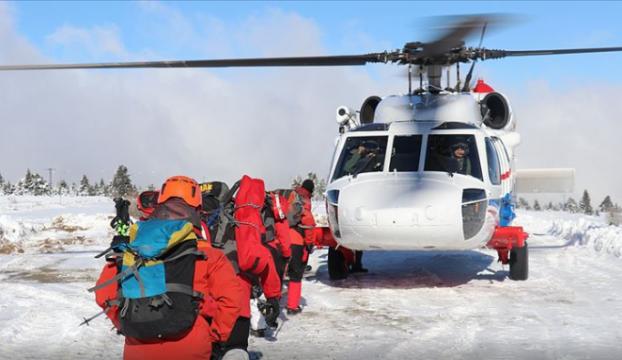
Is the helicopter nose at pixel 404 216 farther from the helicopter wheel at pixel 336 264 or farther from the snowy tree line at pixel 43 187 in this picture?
the snowy tree line at pixel 43 187

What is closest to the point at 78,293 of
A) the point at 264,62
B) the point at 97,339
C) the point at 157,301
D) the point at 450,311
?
the point at 97,339

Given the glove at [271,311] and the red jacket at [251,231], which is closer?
the red jacket at [251,231]

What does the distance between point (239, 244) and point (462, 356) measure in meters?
2.39

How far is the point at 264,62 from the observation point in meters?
8.64

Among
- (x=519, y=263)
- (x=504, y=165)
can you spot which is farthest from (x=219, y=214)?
(x=504, y=165)

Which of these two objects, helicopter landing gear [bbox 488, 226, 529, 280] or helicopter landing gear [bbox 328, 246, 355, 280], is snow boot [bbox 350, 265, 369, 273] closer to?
helicopter landing gear [bbox 328, 246, 355, 280]

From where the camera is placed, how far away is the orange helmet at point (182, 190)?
3.32 m

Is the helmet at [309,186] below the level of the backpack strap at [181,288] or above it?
above

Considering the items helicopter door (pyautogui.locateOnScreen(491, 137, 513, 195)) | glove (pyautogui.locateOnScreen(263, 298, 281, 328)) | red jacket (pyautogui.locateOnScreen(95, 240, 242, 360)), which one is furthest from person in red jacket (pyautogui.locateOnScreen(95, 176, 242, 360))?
helicopter door (pyautogui.locateOnScreen(491, 137, 513, 195))

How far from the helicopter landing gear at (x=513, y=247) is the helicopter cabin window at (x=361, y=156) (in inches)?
76.9

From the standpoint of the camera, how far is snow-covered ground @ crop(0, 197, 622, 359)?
618 centimetres

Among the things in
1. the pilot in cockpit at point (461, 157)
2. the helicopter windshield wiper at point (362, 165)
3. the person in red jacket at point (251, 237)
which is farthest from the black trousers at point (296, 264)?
the pilot in cockpit at point (461, 157)

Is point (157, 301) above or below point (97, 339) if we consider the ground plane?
above

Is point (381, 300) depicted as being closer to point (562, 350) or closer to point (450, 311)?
point (450, 311)
